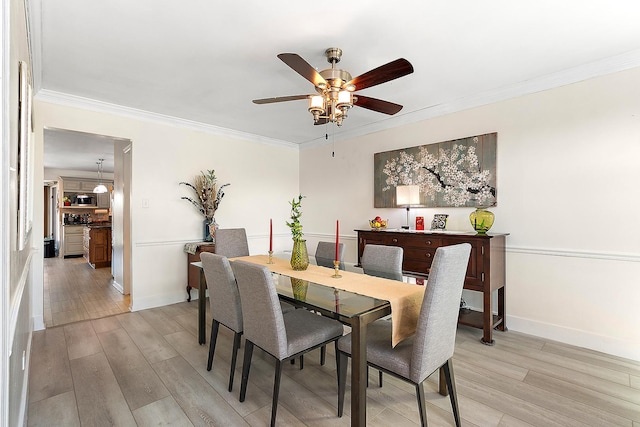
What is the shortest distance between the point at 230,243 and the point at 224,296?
122cm

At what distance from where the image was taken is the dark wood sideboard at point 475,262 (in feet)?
9.61

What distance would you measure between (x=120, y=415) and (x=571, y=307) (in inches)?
143

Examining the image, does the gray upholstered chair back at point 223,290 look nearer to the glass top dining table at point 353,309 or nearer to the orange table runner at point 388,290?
the glass top dining table at point 353,309

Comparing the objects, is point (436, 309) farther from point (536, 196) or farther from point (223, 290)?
point (536, 196)

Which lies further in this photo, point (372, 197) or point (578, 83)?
point (372, 197)

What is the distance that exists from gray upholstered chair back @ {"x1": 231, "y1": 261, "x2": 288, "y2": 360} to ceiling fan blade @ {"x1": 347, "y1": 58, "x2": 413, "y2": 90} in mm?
1402

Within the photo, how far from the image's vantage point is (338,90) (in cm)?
226

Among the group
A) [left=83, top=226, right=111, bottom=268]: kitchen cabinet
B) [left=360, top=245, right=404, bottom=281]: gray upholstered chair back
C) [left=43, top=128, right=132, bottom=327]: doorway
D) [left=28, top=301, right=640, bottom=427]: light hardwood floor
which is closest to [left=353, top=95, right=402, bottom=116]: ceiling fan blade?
[left=360, top=245, right=404, bottom=281]: gray upholstered chair back

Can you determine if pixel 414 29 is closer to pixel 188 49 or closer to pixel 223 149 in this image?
pixel 188 49

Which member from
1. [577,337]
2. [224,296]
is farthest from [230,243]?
[577,337]

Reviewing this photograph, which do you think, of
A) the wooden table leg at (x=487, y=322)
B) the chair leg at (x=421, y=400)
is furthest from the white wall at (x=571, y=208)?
the chair leg at (x=421, y=400)

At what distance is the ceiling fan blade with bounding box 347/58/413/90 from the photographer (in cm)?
191

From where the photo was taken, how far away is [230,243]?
3.43m

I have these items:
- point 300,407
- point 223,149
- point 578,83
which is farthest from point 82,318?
point 578,83
